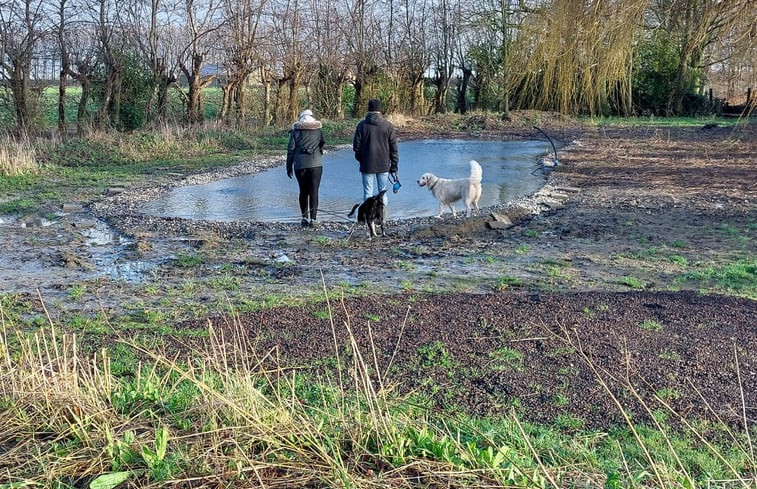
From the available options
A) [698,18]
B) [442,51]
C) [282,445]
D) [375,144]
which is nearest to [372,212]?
[375,144]

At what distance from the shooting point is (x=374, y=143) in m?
11.2

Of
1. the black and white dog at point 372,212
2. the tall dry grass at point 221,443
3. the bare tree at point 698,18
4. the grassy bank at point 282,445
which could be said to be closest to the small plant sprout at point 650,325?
the grassy bank at point 282,445

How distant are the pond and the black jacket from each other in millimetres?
1226

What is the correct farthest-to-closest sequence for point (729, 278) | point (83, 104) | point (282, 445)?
point (83, 104)
point (729, 278)
point (282, 445)

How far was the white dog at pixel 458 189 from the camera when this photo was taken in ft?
39.4

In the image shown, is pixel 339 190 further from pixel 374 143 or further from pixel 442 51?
pixel 442 51

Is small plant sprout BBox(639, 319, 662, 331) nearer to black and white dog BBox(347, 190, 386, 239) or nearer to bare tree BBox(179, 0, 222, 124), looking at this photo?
black and white dog BBox(347, 190, 386, 239)

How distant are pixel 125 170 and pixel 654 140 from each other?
18.1 metres

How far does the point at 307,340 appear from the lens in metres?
5.82

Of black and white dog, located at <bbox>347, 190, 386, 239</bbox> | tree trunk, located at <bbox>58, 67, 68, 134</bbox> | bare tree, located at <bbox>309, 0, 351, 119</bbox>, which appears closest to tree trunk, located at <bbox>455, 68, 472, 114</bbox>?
bare tree, located at <bbox>309, 0, 351, 119</bbox>

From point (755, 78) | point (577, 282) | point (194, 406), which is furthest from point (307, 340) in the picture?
point (755, 78)

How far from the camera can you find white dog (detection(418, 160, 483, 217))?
12.0m

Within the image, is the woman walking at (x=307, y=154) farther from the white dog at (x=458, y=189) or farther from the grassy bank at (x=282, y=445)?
the grassy bank at (x=282, y=445)

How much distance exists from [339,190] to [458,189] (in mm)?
4310
